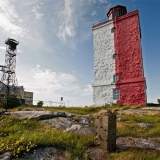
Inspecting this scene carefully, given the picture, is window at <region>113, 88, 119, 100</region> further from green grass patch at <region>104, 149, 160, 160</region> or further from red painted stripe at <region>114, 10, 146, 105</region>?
green grass patch at <region>104, 149, 160, 160</region>

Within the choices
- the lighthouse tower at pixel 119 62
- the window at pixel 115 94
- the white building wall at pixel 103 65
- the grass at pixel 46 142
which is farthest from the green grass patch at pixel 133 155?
the white building wall at pixel 103 65

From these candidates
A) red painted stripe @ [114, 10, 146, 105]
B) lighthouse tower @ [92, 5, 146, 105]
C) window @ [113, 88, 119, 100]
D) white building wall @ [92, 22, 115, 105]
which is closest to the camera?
red painted stripe @ [114, 10, 146, 105]

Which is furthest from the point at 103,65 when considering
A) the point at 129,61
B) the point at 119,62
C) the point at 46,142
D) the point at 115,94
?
the point at 46,142

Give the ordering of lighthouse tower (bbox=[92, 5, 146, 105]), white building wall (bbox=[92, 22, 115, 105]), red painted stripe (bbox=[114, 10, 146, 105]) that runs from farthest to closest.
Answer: white building wall (bbox=[92, 22, 115, 105]) < lighthouse tower (bbox=[92, 5, 146, 105]) < red painted stripe (bbox=[114, 10, 146, 105])

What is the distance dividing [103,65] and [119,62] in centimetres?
248

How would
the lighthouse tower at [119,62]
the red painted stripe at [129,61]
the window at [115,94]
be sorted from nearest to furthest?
1. the red painted stripe at [129,61]
2. the lighthouse tower at [119,62]
3. the window at [115,94]

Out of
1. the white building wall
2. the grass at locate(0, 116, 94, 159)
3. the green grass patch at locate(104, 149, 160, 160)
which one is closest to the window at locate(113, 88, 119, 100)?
the white building wall

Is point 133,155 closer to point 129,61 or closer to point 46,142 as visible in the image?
point 46,142

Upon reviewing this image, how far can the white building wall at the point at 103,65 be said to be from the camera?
23.7m

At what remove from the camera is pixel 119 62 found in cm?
2372

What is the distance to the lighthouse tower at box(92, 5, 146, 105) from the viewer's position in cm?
2214

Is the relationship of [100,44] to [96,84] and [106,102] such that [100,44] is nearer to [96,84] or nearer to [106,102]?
[96,84]

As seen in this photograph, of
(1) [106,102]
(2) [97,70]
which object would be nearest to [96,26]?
(2) [97,70]

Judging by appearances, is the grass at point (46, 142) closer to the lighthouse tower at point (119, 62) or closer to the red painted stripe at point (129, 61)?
the red painted stripe at point (129, 61)
